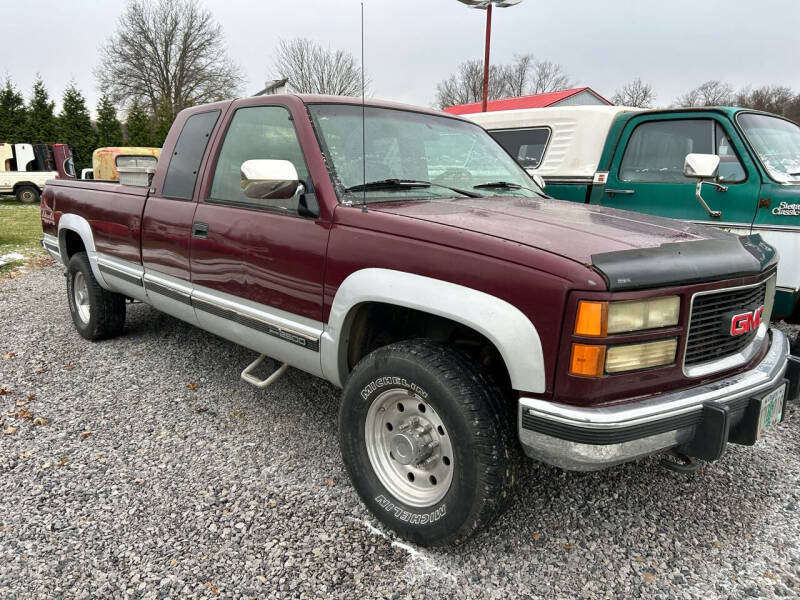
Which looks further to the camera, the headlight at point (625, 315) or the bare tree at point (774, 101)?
the bare tree at point (774, 101)

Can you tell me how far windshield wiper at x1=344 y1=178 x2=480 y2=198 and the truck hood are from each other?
13 centimetres

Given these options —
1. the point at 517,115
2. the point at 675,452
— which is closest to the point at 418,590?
the point at 675,452

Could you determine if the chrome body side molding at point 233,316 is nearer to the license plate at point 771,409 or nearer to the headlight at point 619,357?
the headlight at point 619,357

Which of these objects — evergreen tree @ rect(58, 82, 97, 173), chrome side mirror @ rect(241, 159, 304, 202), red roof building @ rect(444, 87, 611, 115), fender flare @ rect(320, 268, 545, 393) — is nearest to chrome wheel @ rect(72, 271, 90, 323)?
chrome side mirror @ rect(241, 159, 304, 202)

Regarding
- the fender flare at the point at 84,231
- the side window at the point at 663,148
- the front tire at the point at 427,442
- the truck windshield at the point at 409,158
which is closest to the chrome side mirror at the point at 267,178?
the truck windshield at the point at 409,158

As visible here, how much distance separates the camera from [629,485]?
2.81 metres

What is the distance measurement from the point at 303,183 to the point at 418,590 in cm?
181

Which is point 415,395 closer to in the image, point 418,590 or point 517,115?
point 418,590

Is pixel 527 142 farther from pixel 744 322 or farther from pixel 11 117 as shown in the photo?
pixel 11 117

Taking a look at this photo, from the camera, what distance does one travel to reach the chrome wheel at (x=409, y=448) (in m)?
2.24

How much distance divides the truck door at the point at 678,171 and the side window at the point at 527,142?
0.96m

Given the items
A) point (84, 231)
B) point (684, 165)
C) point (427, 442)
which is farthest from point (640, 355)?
point (84, 231)

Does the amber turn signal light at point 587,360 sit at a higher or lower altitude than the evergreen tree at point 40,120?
lower

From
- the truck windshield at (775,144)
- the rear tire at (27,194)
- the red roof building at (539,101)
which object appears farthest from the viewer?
the rear tire at (27,194)
